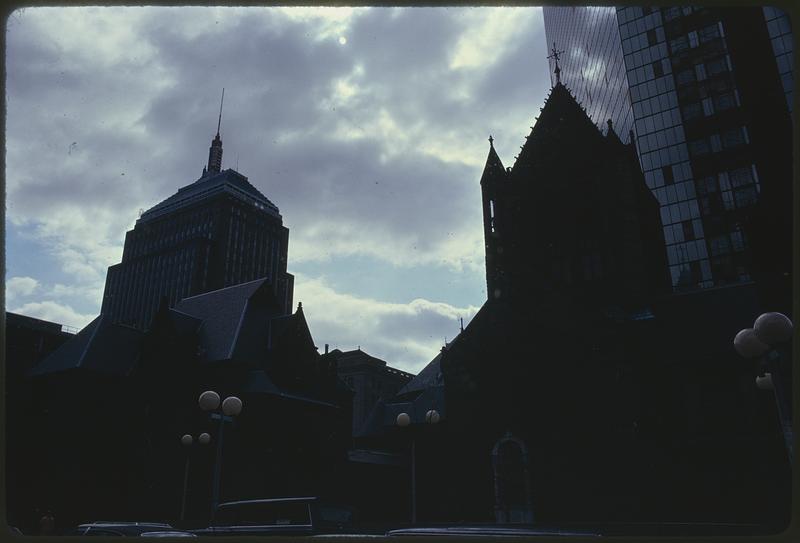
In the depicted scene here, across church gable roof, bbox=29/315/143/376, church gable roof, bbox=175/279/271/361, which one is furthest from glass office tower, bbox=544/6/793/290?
church gable roof, bbox=29/315/143/376

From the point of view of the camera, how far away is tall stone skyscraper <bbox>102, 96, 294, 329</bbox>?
137000 mm

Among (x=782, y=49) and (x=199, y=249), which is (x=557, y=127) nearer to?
(x=782, y=49)

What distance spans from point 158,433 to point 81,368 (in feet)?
22.4

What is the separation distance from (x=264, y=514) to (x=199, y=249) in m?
127

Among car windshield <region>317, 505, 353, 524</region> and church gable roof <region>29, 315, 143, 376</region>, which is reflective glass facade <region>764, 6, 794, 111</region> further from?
church gable roof <region>29, 315, 143, 376</region>

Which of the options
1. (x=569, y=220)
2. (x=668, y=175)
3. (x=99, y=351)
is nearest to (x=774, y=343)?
(x=569, y=220)

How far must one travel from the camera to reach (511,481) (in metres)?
30.6

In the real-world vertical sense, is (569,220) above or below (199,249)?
below

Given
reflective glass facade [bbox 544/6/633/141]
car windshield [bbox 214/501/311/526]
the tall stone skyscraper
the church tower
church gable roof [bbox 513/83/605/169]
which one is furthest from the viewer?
the tall stone skyscraper

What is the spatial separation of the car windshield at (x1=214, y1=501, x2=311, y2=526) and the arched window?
628 inches

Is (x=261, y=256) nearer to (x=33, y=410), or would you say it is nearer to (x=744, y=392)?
(x=33, y=410)

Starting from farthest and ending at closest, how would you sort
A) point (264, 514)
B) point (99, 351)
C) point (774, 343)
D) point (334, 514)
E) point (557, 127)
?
point (99, 351)
point (557, 127)
point (264, 514)
point (334, 514)
point (774, 343)

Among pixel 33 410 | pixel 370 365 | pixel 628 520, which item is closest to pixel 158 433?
pixel 33 410

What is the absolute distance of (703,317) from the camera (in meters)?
33.7
